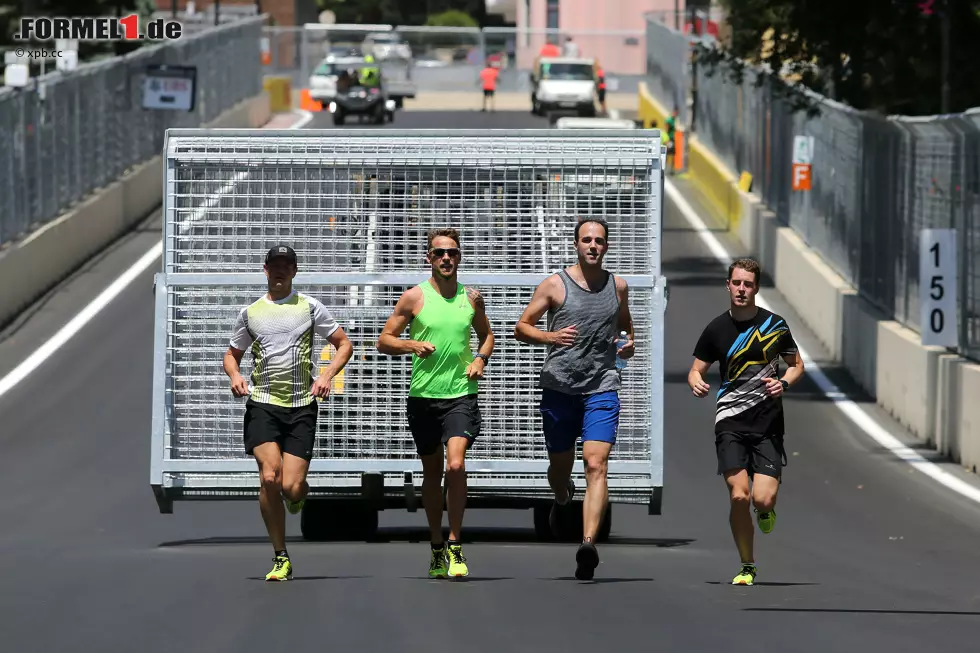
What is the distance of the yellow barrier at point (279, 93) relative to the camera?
6619 centimetres

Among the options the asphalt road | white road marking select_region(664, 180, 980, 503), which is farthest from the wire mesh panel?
white road marking select_region(664, 180, 980, 503)

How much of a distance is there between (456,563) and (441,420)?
798 millimetres

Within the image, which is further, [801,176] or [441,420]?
[801,176]

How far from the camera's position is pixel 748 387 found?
35.9 ft

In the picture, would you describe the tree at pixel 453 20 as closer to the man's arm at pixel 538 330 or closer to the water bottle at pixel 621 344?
the water bottle at pixel 621 344

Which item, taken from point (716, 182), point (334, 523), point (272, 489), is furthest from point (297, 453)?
point (716, 182)

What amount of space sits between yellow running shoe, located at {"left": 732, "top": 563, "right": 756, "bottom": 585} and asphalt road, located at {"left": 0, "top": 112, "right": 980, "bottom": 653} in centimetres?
10

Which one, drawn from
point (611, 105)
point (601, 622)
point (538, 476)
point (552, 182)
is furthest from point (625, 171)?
point (611, 105)

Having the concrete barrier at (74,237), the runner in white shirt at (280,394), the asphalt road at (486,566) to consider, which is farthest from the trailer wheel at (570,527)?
the concrete barrier at (74,237)

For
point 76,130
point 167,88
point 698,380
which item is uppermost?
point 167,88

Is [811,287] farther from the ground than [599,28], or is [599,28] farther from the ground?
[599,28]

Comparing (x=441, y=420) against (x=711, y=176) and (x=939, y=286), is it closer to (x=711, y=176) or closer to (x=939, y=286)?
(x=939, y=286)

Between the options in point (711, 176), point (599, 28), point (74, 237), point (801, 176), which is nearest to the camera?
point (801, 176)

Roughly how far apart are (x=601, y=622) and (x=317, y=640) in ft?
4.65
